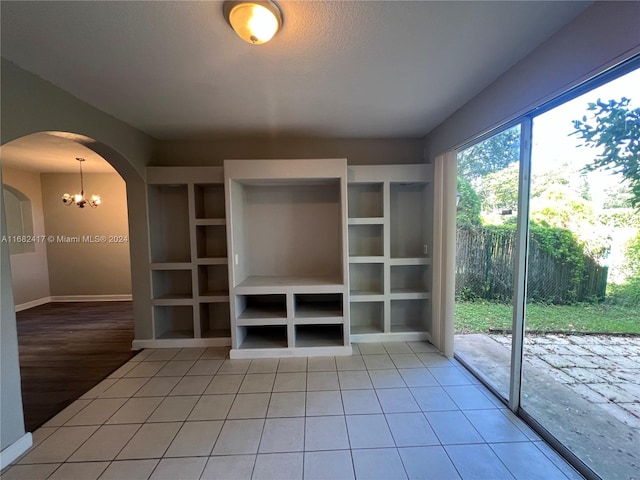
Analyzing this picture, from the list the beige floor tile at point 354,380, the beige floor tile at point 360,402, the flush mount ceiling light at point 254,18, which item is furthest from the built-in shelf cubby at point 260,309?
the flush mount ceiling light at point 254,18

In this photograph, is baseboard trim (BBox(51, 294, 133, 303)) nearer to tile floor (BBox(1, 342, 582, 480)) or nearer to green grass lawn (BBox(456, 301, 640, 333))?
tile floor (BBox(1, 342, 582, 480))

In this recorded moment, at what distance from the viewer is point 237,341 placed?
3.14m

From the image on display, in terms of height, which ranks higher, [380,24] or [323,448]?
Answer: [380,24]

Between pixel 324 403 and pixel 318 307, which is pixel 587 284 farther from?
pixel 318 307

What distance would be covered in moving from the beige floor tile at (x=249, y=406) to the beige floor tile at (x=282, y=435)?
0.14 m

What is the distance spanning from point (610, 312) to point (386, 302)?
2135 mm

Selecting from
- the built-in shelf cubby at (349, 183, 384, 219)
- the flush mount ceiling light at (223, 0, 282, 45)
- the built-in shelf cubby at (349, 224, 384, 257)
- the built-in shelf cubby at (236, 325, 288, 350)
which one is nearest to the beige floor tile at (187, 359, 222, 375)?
the built-in shelf cubby at (236, 325, 288, 350)

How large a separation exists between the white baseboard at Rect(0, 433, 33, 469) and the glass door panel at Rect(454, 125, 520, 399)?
357 cm

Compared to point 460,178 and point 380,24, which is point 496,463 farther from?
point 380,24

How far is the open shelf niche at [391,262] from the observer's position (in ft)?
11.2

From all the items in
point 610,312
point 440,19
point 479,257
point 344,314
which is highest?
point 440,19

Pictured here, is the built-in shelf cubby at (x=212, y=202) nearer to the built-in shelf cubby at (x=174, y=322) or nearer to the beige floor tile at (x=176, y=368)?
the built-in shelf cubby at (x=174, y=322)

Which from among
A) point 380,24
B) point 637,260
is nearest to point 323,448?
point 637,260

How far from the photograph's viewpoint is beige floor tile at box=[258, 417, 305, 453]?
182 centimetres
